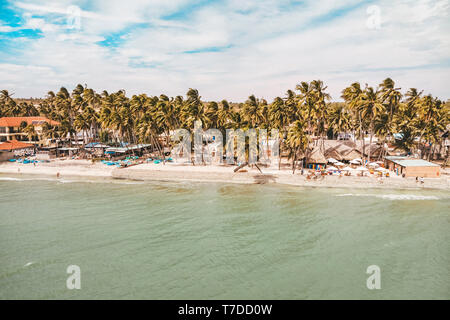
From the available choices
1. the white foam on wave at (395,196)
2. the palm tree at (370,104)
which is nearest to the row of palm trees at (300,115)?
the palm tree at (370,104)

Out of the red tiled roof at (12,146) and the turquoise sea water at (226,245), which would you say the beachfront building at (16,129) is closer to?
the red tiled roof at (12,146)

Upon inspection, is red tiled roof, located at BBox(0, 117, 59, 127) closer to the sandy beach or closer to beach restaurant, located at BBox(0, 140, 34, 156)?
beach restaurant, located at BBox(0, 140, 34, 156)

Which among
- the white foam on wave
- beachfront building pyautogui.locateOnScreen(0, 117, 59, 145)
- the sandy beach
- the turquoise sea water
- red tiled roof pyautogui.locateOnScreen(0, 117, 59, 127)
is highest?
red tiled roof pyautogui.locateOnScreen(0, 117, 59, 127)

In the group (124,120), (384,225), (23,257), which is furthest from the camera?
(124,120)

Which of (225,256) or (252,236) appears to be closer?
(225,256)

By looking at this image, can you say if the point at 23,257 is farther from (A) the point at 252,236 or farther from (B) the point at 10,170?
(B) the point at 10,170

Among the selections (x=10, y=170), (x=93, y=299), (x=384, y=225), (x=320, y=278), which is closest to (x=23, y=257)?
(x=93, y=299)

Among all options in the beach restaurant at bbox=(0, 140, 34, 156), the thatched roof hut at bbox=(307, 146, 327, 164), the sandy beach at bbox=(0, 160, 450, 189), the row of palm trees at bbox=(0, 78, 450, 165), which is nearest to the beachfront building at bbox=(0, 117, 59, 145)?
the beach restaurant at bbox=(0, 140, 34, 156)
